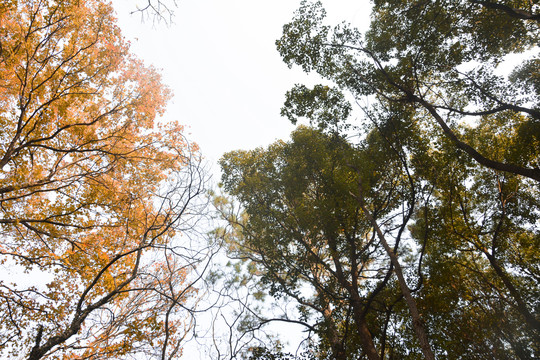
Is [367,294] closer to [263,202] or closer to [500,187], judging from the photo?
[263,202]

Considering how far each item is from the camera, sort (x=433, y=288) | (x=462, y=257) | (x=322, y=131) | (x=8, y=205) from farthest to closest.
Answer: (x=462, y=257) < (x=322, y=131) < (x=433, y=288) < (x=8, y=205)

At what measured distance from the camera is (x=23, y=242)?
7.48 meters

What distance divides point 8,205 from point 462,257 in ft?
52.6

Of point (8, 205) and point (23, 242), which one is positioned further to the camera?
point (23, 242)

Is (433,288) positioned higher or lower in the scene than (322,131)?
lower

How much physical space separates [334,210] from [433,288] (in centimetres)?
422

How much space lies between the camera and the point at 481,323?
10.0 m

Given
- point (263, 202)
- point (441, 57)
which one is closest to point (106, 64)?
point (263, 202)

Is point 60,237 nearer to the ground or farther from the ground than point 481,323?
farther from the ground

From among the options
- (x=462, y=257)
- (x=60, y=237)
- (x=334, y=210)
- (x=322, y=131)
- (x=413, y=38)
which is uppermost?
(x=413, y=38)

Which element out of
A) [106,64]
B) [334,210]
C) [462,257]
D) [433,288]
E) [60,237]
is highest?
[106,64]

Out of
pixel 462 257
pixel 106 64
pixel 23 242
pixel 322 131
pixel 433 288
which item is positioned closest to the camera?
pixel 23 242

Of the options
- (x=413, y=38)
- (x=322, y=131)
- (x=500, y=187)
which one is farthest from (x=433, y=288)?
(x=413, y=38)

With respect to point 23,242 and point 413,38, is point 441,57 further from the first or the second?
point 23,242
